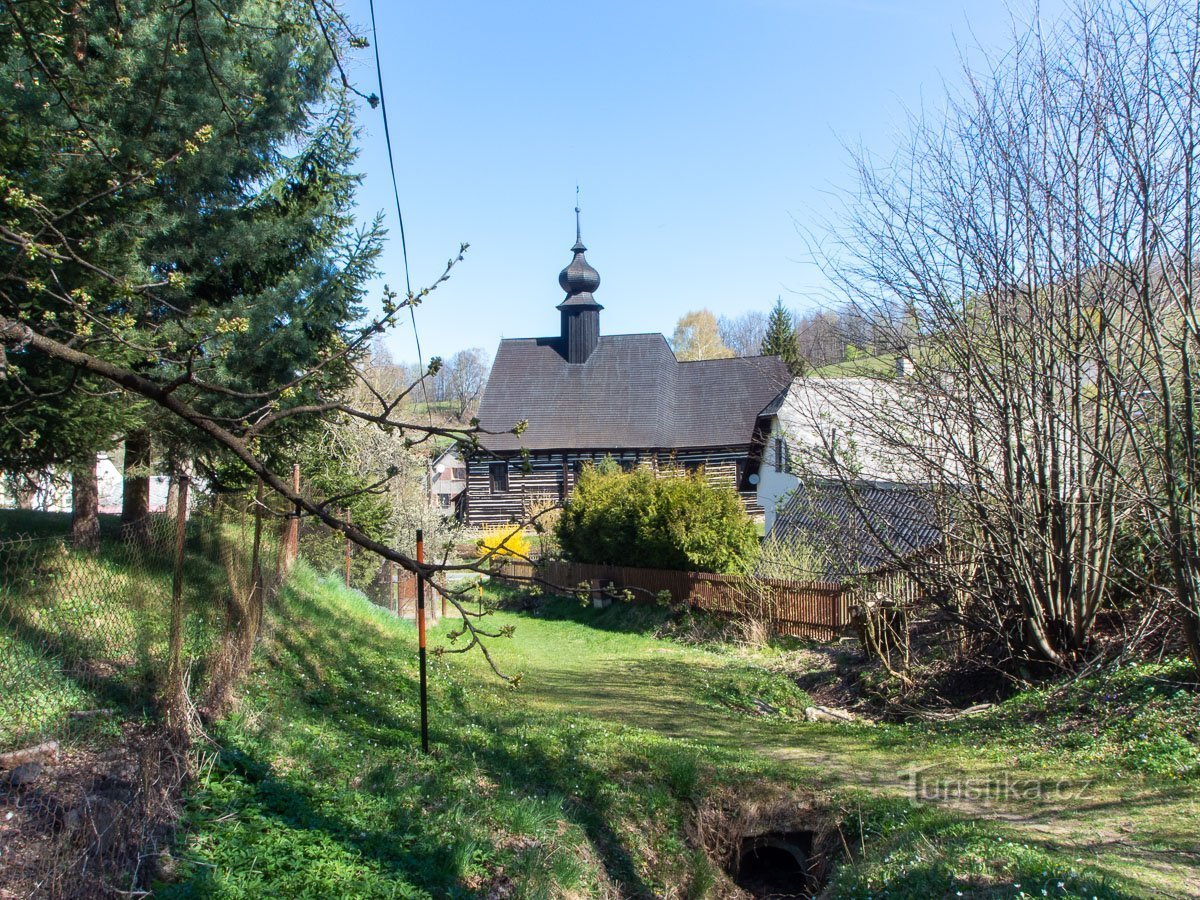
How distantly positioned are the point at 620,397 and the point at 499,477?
6.14 m

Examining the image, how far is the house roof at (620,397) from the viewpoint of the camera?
120 ft

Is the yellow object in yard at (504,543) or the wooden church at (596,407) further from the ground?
the wooden church at (596,407)

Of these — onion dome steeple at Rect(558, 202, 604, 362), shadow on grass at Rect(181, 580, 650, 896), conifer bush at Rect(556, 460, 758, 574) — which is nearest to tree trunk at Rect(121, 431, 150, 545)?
shadow on grass at Rect(181, 580, 650, 896)

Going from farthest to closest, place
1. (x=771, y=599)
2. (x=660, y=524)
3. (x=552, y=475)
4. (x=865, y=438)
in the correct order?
(x=552, y=475) < (x=660, y=524) < (x=771, y=599) < (x=865, y=438)

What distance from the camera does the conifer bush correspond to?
21406 mm

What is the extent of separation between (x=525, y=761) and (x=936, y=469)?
18.8ft

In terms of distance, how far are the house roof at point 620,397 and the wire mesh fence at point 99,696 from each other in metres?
28.8

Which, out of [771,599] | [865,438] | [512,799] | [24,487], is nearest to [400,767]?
[512,799]

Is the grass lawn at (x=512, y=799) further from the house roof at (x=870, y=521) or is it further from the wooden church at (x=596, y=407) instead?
the wooden church at (x=596, y=407)

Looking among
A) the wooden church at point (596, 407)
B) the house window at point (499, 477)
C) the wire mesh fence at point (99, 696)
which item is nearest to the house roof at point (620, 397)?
the wooden church at point (596, 407)

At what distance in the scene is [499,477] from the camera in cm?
3641

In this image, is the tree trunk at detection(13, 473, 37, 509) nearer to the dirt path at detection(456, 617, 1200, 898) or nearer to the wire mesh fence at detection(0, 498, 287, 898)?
the wire mesh fence at detection(0, 498, 287, 898)

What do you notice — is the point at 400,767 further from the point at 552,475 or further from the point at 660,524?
the point at 552,475

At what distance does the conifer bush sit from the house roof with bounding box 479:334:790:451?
1043cm
